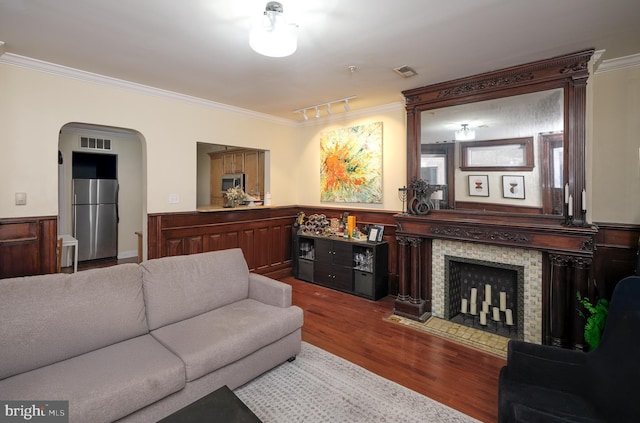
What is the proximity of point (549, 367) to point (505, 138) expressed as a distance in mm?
2158

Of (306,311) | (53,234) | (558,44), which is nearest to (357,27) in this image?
(558,44)

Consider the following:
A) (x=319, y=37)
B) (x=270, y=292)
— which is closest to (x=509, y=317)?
(x=270, y=292)

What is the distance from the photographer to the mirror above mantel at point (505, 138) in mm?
2770

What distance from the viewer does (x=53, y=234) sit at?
124 inches

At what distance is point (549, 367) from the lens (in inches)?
71.3

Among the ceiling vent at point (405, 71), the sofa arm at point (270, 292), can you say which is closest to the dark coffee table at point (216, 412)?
the sofa arm at point (270, 292)

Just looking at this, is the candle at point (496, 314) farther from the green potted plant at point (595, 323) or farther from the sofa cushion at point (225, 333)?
the sofa cushion at point (225, 333)

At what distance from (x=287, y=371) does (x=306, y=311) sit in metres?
1.30

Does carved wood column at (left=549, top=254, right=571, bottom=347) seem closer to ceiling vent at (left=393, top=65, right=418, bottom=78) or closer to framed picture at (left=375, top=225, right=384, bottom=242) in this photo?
framed picture at (left=375, top=225, right=384, bottom=242)

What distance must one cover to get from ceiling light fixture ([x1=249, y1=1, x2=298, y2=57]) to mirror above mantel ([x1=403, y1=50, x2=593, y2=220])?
2.23 meters

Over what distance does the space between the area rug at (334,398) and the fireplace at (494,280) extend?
1505 mm

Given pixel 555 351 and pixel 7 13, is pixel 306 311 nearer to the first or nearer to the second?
pixel 555 351

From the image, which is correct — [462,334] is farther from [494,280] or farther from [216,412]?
[216,412]

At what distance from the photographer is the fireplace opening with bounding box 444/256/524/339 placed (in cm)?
319
